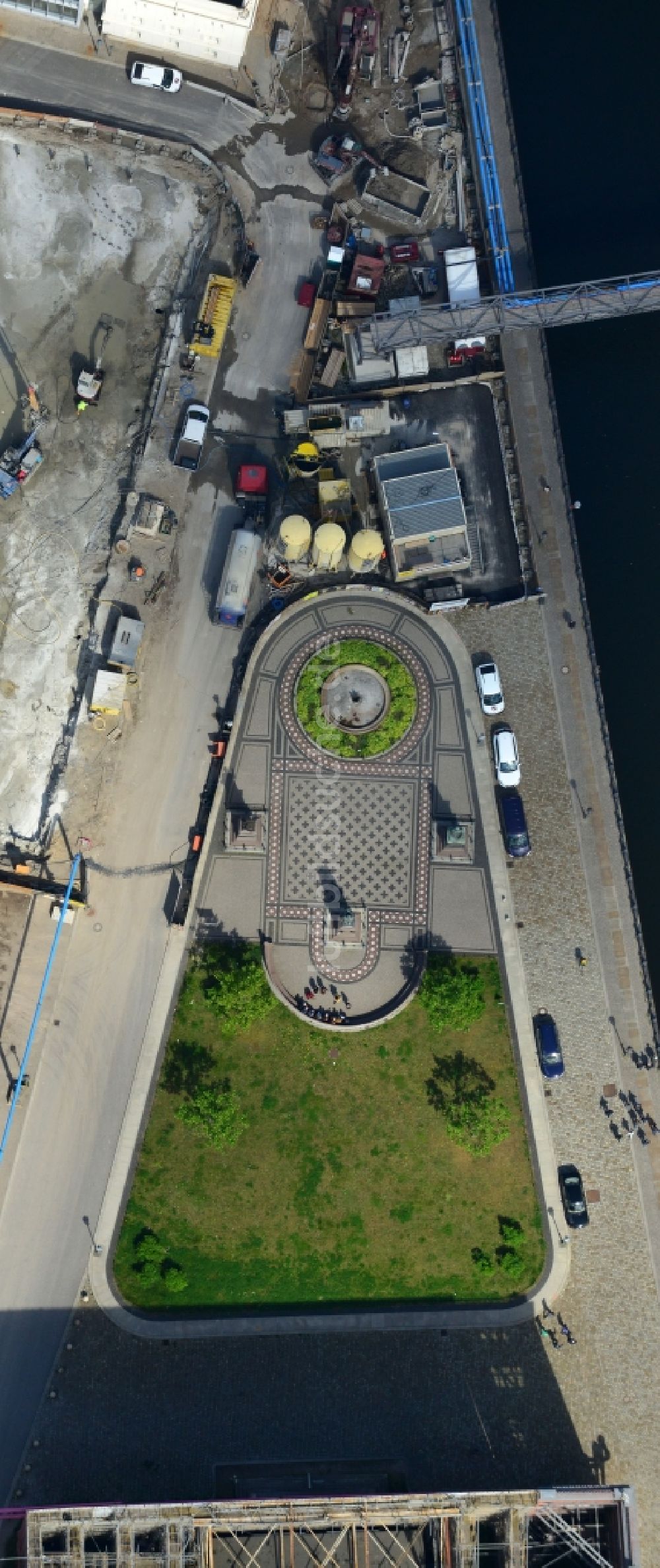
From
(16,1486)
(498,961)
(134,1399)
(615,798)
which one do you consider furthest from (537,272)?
(16,1486)

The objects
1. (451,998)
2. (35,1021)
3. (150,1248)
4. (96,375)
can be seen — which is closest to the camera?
(451,998)

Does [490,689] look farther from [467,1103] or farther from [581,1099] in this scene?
[581,1099]

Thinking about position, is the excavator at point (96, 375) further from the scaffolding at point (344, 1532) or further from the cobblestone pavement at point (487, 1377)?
the scaffolding at point (344, 1532)

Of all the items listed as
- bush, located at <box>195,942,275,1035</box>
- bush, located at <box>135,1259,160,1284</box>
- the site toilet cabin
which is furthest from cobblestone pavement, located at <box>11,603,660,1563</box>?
the site toilet cabin

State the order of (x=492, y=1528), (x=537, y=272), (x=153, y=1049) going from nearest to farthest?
(x=492, y=1528), (x=153, y=1049), (x=537, y=272)

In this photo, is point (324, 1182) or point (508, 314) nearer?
point (324, 1182)

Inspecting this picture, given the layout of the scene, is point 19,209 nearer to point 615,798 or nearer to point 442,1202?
point 615,798

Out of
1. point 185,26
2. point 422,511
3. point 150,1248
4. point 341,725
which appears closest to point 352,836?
point 341,725
